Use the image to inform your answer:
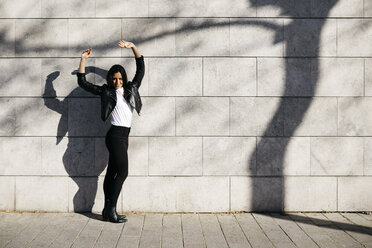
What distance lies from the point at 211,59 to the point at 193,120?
3.32 ft

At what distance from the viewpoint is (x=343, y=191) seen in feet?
18.7

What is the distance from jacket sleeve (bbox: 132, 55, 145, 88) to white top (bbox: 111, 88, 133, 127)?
26 centimetres

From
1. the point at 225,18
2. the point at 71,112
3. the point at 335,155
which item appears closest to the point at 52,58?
the point at 71,112

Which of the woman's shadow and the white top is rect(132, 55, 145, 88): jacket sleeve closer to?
the white top

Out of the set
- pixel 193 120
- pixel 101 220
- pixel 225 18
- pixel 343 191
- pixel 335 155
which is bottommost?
pixel 101 220

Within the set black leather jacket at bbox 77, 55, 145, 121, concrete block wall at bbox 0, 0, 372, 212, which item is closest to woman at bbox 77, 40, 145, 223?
black leather jacket at bbox 77, 55, 145, 121

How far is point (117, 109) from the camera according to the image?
5.20 metres

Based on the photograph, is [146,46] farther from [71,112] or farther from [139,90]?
[71,112]

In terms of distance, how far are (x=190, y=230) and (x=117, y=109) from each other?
2.00 meters

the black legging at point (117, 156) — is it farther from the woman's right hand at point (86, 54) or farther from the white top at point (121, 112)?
the woman's right hand at point (86, 54)

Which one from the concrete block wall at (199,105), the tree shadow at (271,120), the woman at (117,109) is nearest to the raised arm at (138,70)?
the woman at (117,109)

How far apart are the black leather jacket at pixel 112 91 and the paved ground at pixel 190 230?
1.59 metres

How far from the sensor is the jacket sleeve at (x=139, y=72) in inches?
207

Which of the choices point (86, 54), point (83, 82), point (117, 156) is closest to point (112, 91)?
point (83, 82)
